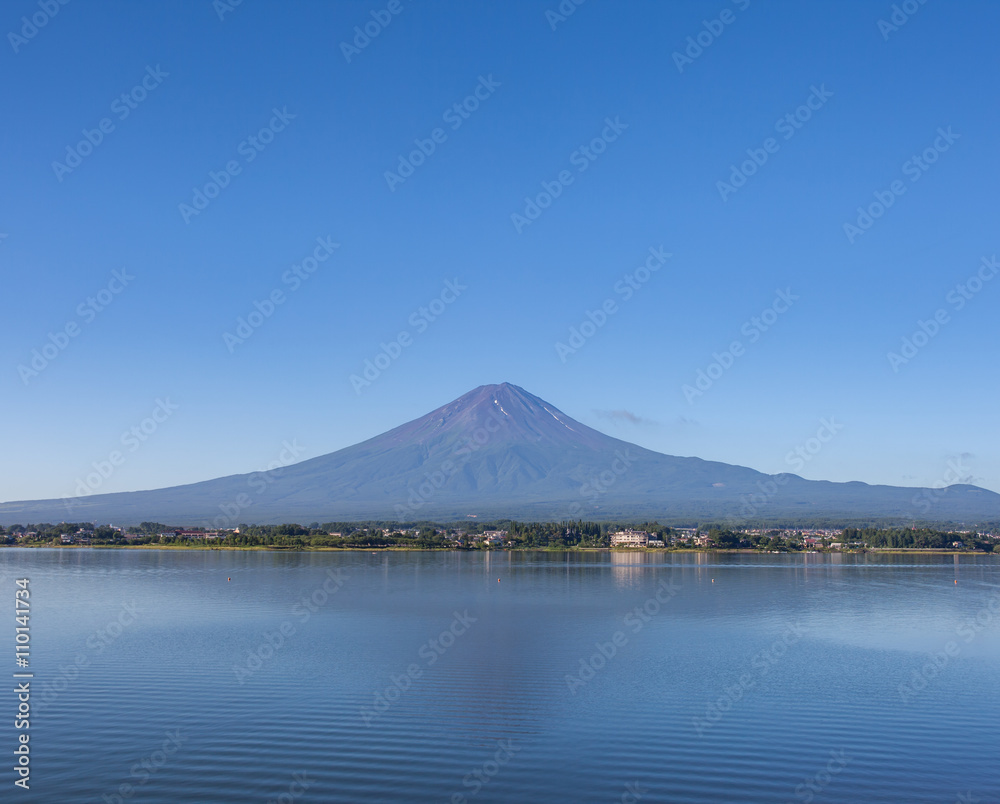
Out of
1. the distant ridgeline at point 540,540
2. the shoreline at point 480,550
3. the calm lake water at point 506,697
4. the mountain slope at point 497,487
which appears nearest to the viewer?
the calm lake water at point 506,697

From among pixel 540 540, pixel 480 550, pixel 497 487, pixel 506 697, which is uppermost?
pixel 497 487

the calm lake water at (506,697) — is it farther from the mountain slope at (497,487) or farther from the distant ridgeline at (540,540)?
the mountain slope at (497,487)

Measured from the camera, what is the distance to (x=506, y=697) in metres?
14.6

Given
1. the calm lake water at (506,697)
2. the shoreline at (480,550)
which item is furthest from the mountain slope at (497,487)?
the calm lake water at (506,697)

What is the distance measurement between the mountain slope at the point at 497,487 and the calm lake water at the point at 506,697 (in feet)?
305

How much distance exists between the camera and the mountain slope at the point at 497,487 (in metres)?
134

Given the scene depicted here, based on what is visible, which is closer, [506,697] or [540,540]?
[506,697]

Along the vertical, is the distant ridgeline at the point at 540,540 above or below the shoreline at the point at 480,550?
above

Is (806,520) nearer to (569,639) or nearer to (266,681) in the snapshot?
(569,639)

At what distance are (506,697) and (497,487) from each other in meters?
138

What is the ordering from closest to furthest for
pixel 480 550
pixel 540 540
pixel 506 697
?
pixel 506 697 < pixel 480 550 < pixel 540 540

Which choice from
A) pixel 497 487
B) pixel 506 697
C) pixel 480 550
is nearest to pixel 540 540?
pixel 480 550

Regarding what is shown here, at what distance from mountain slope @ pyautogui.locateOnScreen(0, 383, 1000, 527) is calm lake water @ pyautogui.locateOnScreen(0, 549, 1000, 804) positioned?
92.9 metres

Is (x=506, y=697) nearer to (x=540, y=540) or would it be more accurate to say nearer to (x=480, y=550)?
(x=480, y=550)
